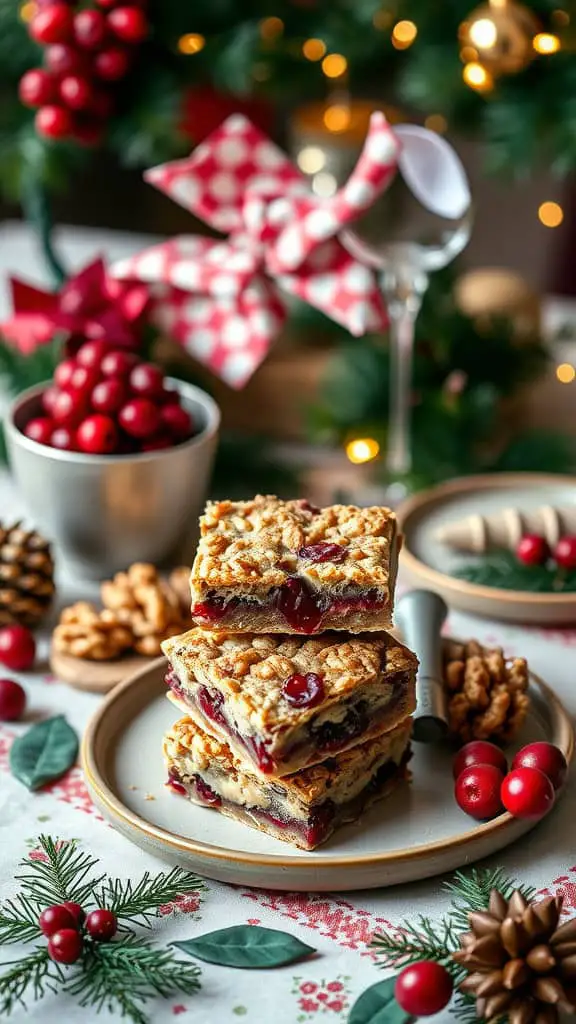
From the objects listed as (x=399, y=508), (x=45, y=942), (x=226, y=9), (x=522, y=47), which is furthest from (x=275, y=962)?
(x=226, y=9)

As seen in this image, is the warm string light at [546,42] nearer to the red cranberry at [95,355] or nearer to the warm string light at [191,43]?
the warm string light at [191,43]

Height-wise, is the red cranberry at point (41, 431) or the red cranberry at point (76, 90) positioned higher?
the red cranberry at point (76, 90)

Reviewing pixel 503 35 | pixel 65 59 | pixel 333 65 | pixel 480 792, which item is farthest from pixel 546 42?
pixel 480 792

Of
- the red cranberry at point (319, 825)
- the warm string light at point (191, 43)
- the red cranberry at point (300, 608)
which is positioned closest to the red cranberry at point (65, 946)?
the red cranberry at point (319, 825)

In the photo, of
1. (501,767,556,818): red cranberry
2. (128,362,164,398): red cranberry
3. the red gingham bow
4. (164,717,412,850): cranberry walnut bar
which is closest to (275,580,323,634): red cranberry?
(164,717,412,850): cranberry walnut bar

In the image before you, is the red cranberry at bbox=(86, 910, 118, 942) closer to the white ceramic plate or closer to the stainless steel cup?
the white ceramic plate

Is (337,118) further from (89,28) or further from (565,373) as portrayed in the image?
(565,373)

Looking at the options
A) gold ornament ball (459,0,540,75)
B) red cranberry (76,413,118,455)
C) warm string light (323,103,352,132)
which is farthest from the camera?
warm string light (323,103,352,132)
